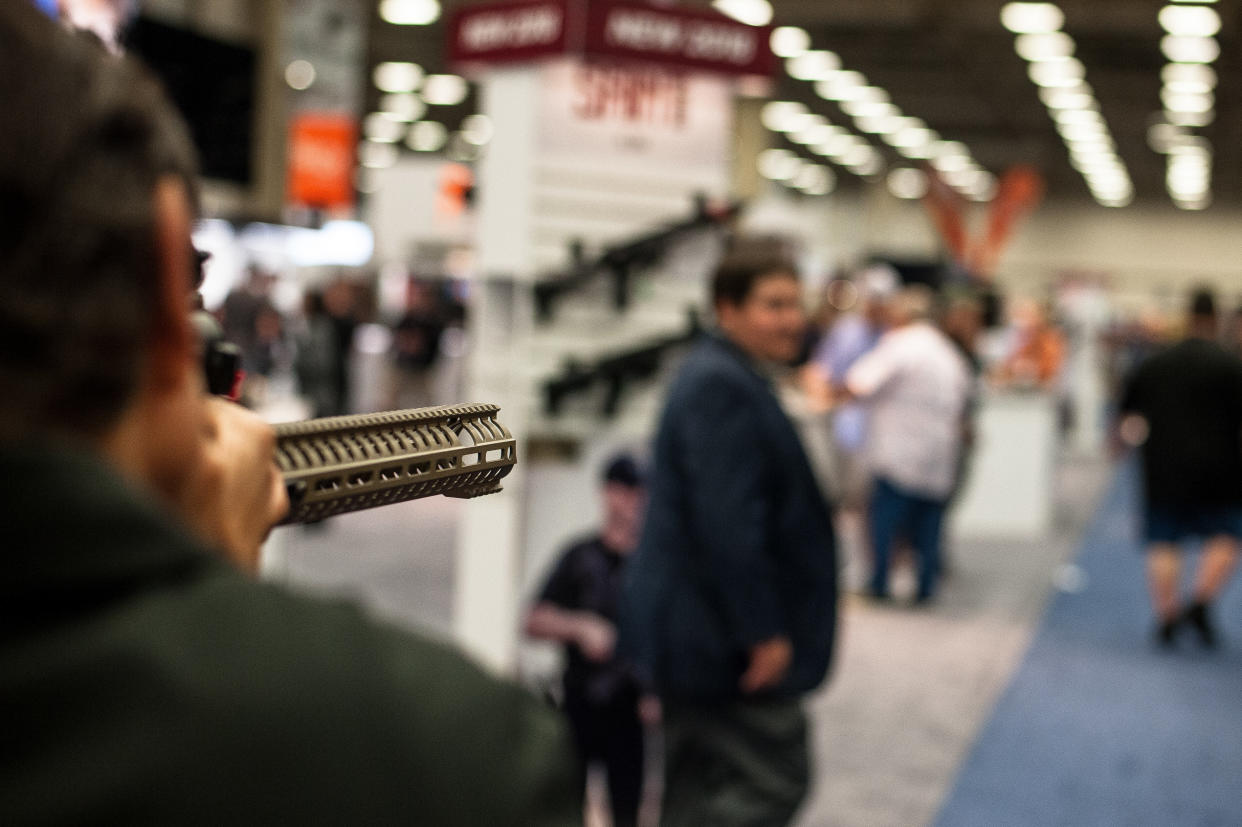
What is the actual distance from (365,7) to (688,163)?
1194 cm

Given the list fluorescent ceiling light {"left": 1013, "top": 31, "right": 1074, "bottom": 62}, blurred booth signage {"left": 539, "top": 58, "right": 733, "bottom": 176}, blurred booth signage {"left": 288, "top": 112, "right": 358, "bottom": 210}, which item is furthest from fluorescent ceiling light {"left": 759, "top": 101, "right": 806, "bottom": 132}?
blurred booth signage {"left": 539, "top": 58, "right": 733, "bottom": 176}

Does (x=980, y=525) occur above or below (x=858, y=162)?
below

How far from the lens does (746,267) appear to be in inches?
124

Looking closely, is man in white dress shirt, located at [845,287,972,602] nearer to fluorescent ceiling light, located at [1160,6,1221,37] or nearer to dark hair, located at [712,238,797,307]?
dark hair, located at [712,238,797,307]

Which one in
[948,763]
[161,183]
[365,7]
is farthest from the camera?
[365,7]

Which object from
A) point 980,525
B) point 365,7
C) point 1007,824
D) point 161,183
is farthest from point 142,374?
point 365,7

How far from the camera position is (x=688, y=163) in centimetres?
545

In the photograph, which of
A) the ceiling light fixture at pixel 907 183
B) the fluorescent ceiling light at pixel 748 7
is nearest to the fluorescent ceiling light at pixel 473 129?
the ceiling light fixture at pixel 907 183

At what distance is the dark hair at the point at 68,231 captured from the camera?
574 millimetres

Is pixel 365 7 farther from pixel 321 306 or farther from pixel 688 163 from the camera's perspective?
pixel 688 163

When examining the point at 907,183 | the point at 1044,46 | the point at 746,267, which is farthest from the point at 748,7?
the point at 907,183

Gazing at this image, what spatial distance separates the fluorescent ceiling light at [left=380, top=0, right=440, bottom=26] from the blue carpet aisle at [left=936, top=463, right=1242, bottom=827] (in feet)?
35.2

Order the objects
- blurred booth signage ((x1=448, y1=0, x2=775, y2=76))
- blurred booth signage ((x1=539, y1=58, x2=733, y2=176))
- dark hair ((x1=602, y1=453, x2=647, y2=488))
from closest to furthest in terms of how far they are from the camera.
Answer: dark hair ((x1=602, y1=453, x2=647, y2=488))
blurred booth signage ((x1=448, y1=0, x2=775, y2=76))
blurred booth signage ((x1=539, y1=58, x2=733, y2=176))

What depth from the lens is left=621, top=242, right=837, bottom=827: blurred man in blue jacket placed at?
2.90 m
